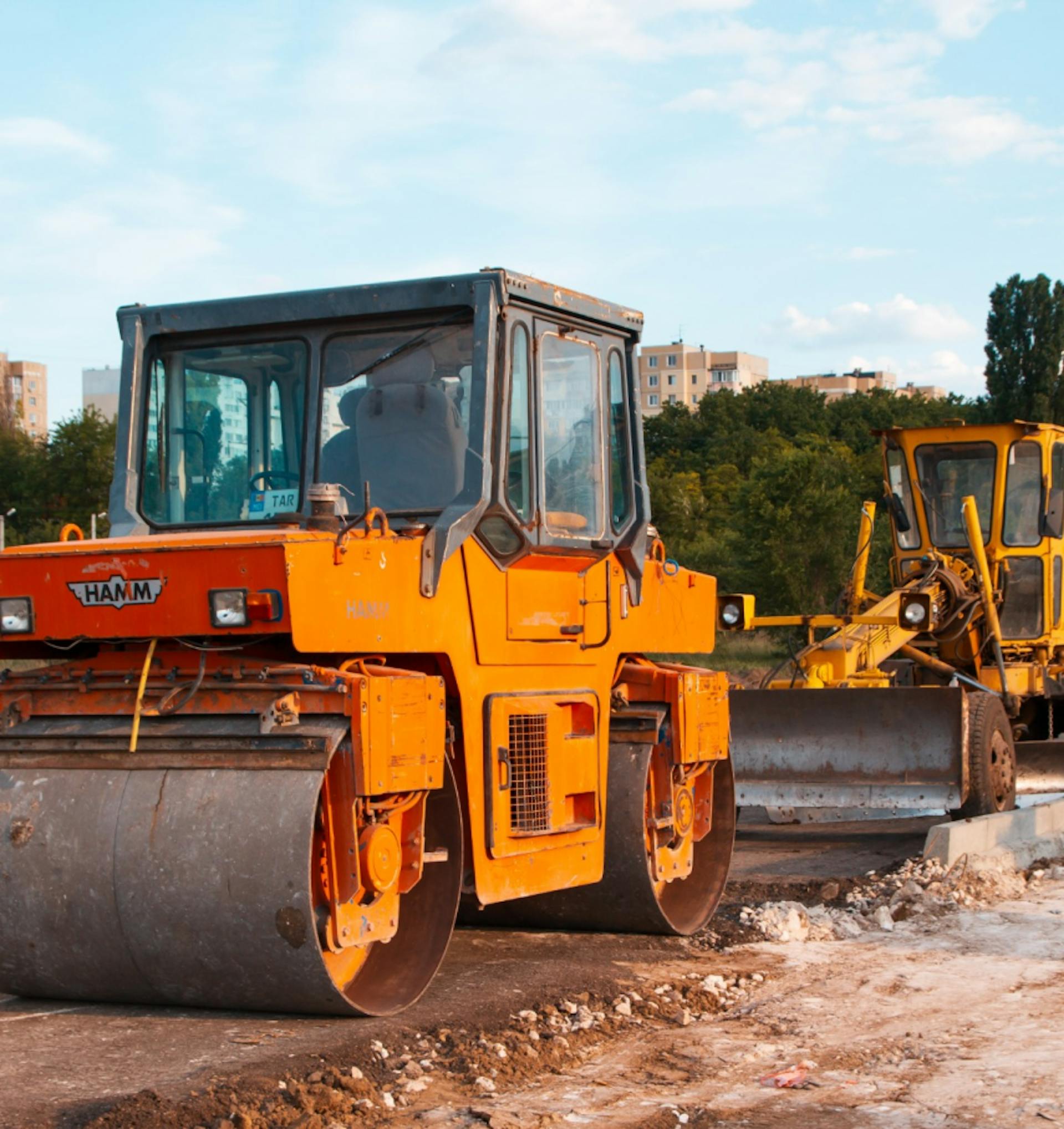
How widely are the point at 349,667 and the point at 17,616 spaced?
3.81 ft

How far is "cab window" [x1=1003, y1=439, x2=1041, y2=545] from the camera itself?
13219mm


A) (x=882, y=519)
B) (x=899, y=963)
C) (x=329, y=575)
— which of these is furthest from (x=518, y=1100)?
(x=882, y=519)

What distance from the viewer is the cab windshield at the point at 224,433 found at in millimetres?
6930

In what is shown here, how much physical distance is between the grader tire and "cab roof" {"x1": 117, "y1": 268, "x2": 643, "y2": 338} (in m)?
5.06

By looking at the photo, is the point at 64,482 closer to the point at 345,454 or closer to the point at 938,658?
the point at 938,658

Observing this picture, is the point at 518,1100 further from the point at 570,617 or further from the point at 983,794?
the point at 983,794

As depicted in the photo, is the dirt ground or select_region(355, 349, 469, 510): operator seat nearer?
the dirt ground

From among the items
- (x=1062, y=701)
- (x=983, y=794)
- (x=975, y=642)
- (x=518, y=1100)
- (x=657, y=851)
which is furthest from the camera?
(x=1062, y=701)

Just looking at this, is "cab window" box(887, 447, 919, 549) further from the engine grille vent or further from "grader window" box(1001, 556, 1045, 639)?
the engine grille vent

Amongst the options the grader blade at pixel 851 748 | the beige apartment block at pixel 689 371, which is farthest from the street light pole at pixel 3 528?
the beige apartment block at pixel 689 371

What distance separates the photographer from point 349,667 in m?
5.85

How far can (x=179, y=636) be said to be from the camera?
575 cm

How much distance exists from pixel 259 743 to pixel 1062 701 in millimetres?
9780

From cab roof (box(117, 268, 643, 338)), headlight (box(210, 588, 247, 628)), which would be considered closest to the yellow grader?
cab roof (box(117, 268, 643, 338))
